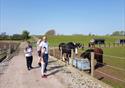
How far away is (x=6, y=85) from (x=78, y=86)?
8.78 feet

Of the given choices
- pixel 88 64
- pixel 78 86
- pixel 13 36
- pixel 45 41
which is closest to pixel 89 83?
pixel 78 86

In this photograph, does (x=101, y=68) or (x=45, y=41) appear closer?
(x=45, y=41)

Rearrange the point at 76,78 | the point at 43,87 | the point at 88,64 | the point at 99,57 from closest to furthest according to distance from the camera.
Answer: the point at 43,87 < the point at 76,78 < the point at 88,64 < the point at 99,57

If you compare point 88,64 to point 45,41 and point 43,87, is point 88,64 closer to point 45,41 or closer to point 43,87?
point 45,41

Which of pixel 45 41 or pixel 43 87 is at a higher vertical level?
pixel 45 41

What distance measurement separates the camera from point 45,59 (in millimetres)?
12891

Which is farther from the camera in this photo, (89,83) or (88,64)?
(88,64)

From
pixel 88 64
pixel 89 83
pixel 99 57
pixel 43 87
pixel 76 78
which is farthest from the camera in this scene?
pixel 99 57

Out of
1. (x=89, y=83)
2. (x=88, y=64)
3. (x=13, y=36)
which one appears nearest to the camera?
(x=89, y=83)

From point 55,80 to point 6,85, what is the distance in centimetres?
204

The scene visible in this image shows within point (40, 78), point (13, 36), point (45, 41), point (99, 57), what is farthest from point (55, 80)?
point (13, 36)

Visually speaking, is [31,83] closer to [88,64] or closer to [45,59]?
[45,59]

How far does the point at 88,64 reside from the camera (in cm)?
1594

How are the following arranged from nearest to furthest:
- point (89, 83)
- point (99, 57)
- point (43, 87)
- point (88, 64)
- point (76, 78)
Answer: point (43, 87), point (89, 83), point (76, 78), point (88, 64), point (99, 57)
